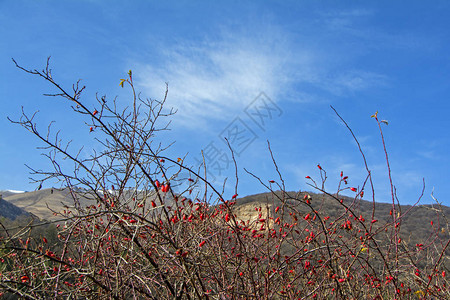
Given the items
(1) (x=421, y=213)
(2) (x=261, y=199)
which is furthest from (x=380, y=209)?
(2) (x=261, y=199)

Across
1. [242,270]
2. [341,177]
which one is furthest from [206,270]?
[341,177]

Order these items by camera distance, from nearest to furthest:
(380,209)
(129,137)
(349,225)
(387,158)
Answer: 1. (387,158)
2. (349,225)
3. (129,137)
4. (380,209)

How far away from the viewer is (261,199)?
33.8 meters

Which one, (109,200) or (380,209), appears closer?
(109,200)

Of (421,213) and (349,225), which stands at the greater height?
(421,213)

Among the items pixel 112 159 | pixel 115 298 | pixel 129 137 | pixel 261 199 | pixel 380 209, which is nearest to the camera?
pixel 115 298

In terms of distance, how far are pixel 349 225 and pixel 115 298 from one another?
1.94 meters

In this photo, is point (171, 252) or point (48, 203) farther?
point (48, 203)

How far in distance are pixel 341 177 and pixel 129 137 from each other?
208 centimetres

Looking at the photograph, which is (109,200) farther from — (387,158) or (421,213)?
(421,213)

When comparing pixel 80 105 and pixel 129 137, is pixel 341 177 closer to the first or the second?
pixel 129 137

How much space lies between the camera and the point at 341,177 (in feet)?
11.6

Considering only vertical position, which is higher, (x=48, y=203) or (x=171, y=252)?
(x=48, y=203)

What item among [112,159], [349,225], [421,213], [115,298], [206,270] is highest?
[421,213]
